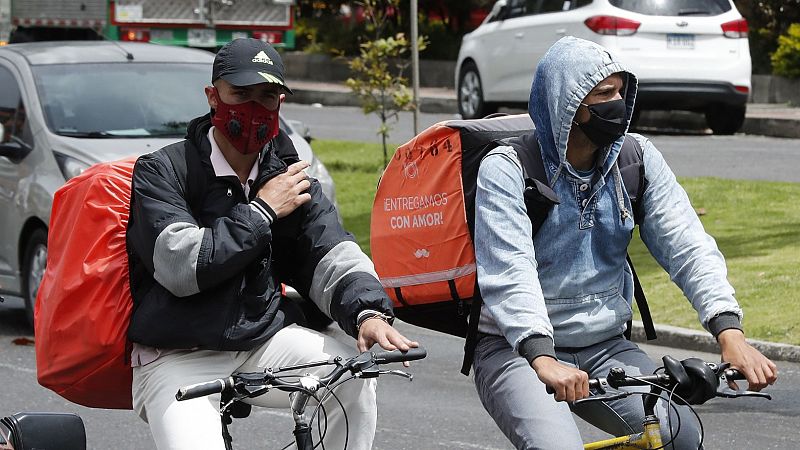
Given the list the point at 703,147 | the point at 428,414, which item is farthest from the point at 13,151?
the point at 703,147

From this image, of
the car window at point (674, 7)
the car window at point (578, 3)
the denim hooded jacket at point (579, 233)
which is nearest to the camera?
the denim hooded jacket at point (579, 233)

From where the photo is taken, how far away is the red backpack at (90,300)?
13.8 ft

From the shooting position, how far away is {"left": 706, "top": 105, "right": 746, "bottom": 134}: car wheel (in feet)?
60.4

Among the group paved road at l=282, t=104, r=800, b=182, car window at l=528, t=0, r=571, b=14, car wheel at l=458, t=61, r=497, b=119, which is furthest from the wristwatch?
car wheel at l=458, t=61, r=497, b=119

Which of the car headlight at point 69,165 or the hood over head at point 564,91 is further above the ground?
the hood over head at point 564,91

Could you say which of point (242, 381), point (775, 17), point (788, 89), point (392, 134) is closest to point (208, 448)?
point (242, 381)

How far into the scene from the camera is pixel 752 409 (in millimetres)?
7543

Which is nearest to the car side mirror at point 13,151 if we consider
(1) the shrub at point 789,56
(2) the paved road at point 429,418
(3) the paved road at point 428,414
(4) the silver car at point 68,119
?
(4) the silver car at point 68,119

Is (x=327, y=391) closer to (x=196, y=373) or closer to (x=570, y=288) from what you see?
A: (x=196, y=373)

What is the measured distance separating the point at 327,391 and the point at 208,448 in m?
0.38

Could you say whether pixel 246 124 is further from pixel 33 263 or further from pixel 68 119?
pixel 68 119

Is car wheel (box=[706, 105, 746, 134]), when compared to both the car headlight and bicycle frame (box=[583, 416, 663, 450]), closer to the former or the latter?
the car headlight

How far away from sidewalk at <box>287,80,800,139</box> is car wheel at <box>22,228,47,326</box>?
11376 millimetres

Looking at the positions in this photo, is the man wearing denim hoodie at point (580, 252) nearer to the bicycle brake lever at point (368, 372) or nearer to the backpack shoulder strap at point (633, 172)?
the backpack shoulder strap at point (633, 172)
